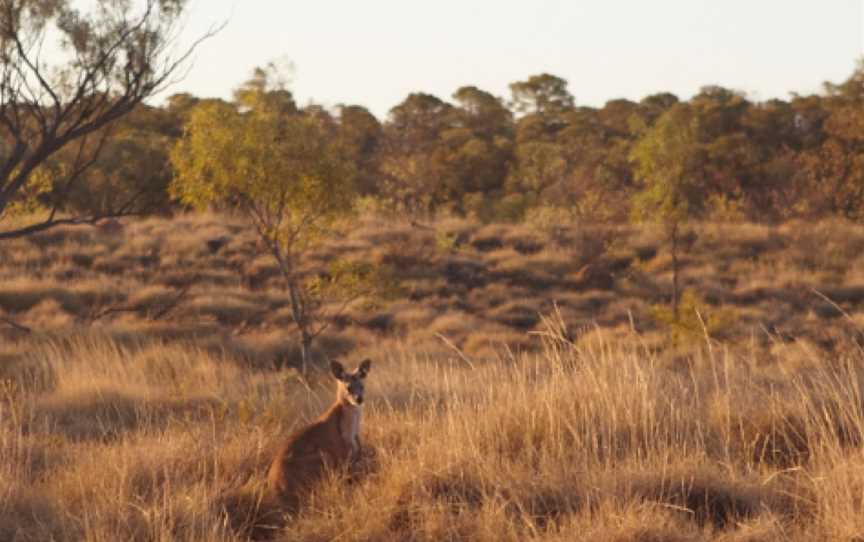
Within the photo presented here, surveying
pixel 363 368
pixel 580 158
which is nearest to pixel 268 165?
pixel 363 368

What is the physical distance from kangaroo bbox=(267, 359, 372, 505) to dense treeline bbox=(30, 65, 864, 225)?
14.0 meters

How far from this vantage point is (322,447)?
570 centimetres

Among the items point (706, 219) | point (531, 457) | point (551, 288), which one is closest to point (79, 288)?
point (551, 288)

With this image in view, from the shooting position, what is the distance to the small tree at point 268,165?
13844mm

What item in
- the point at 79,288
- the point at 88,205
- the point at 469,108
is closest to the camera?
the point at 79,288

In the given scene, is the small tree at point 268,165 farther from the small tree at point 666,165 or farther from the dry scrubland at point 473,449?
the small tree at point 666,165

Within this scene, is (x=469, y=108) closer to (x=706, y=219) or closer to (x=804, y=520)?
(x=706, y=219)

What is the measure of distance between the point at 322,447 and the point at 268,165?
29.2 feet

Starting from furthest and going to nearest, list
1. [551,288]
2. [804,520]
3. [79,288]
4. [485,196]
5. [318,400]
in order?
[485,196] → [551,288] → [79,288] → [318,400] → [804,520]

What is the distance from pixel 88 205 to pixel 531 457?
97.9ft

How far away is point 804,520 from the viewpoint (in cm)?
472

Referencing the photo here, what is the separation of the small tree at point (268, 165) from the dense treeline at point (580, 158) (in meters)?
4.99

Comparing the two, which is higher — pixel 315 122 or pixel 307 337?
pixel 315 122

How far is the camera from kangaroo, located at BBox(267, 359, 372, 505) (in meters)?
5.46
